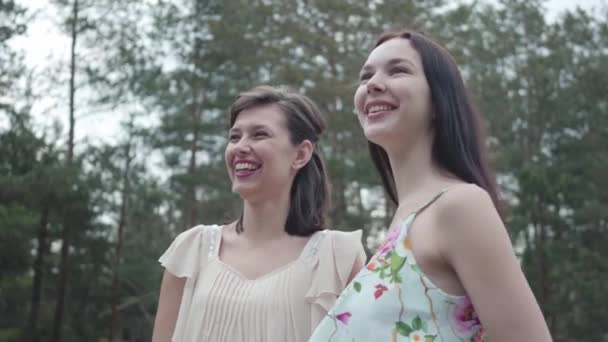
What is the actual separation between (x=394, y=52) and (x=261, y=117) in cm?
92

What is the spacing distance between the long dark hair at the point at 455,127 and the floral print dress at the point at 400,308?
4.3 inches

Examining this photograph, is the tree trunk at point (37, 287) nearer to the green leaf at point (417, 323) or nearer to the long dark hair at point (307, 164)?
the long dark hair at point (307, 164)

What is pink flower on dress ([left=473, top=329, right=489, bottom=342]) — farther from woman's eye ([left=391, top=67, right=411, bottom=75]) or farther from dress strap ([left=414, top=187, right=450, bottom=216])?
woman's eye ([left=391, top=67, right=411, bottom=75])

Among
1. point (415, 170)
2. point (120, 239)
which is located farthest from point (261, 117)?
point (120, 239)

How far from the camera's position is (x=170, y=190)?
16.5 m

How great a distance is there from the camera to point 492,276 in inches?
46.2

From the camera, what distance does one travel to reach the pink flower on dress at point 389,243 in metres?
1.34

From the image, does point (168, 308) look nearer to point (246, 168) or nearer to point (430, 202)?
point (246, 168)

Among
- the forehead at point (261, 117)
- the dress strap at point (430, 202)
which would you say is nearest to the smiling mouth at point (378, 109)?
the dress strap at point (430, 202)

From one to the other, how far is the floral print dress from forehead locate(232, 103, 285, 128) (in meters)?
1.03

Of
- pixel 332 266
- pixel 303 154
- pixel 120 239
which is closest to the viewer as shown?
pixel 332 266

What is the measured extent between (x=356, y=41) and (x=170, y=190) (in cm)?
528

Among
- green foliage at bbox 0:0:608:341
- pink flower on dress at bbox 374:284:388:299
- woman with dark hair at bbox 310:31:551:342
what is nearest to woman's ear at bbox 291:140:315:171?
woman with dark hair at bbox 310:31:551:342

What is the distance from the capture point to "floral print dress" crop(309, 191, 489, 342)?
1.24 meters
